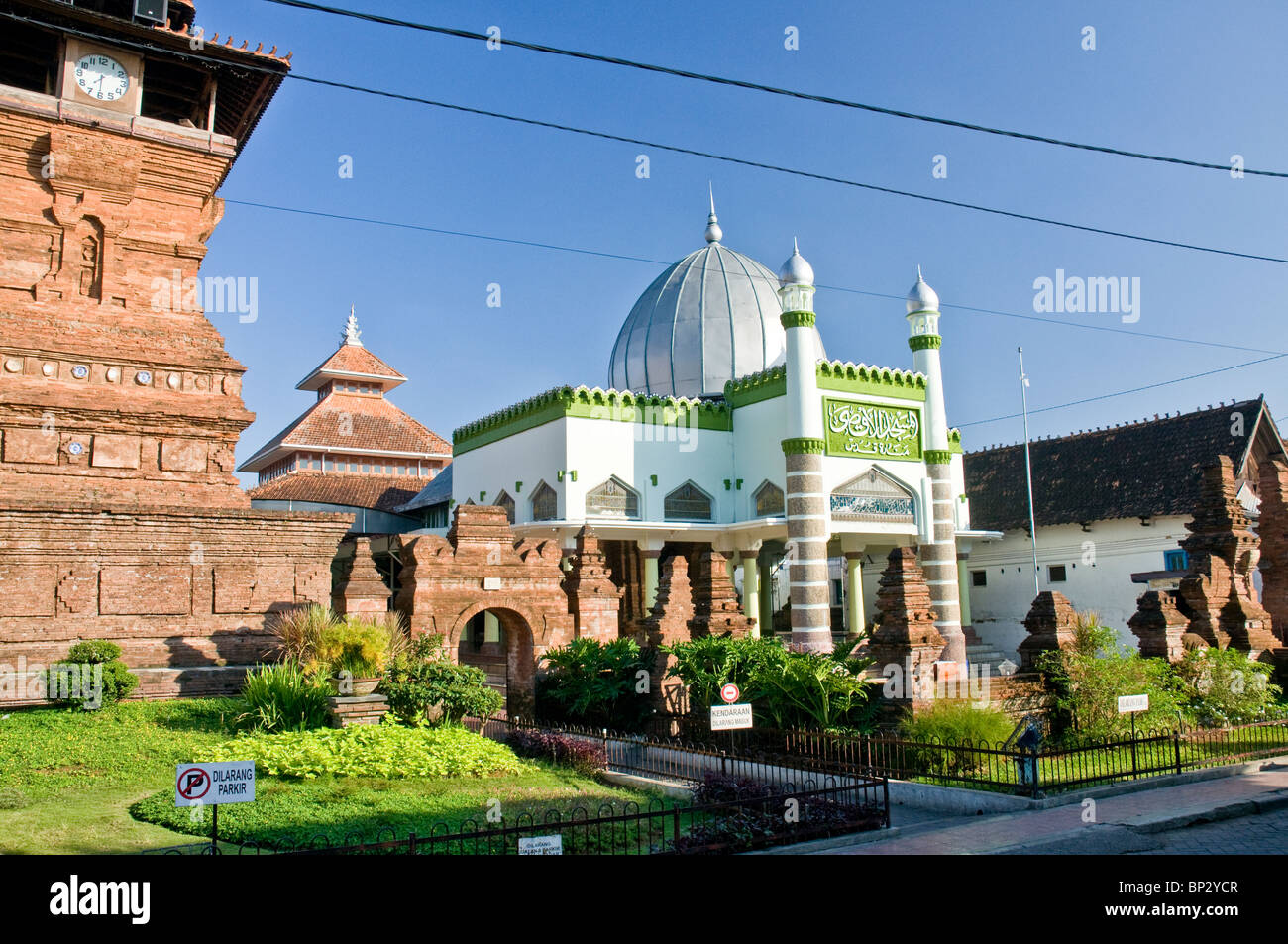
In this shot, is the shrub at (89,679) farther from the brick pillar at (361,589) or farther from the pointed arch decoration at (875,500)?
the pointed arch decoration at (875,500)

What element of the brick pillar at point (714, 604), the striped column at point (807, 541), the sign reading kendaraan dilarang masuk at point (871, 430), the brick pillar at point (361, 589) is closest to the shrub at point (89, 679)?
the brick pillar at point (361, 589)

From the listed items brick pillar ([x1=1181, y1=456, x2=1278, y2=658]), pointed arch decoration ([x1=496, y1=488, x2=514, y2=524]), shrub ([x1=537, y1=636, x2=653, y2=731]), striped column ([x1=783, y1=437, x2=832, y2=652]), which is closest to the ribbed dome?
striped column ([x1=783, y1=437, x2=832, y2=652])

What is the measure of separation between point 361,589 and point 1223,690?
15.4m

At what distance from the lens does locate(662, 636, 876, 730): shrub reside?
14586 millimetres

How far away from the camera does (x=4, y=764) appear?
11.6 metres

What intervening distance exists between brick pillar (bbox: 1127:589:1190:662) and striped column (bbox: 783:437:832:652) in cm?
836

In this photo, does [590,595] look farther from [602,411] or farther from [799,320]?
[799,320]

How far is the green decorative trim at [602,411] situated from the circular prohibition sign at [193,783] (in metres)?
19.8

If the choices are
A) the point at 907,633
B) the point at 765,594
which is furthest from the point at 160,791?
the point at 765,594

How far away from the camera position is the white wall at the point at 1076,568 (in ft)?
96.4

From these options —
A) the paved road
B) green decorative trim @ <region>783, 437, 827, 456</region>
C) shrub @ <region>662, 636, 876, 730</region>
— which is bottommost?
the paved road

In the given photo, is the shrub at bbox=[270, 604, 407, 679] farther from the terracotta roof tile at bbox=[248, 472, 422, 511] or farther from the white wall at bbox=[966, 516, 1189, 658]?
the white wall at bbox=[966, 516, 1189, 658]
